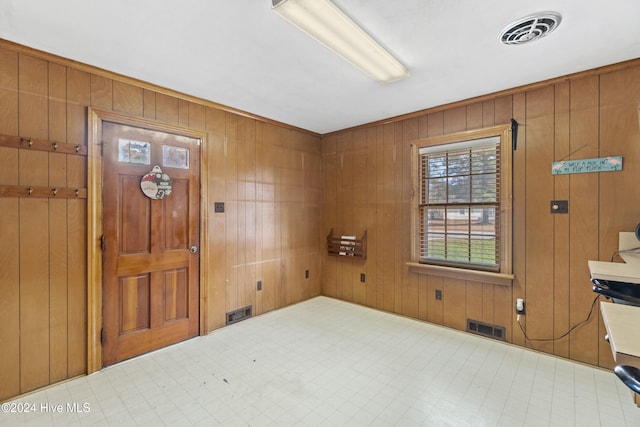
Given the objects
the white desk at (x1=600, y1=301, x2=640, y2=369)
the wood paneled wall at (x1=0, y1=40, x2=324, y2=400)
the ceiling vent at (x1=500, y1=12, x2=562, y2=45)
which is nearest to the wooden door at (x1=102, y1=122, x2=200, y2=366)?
the wood paneled wall at (x1=0, y1=40, x2=324, y2=400)

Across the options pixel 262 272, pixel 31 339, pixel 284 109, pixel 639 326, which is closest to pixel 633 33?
pixel 639 326

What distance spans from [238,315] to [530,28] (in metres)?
3.85

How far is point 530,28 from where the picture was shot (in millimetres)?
1928

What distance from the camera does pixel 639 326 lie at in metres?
1.05

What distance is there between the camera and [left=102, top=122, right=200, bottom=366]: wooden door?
103 inches

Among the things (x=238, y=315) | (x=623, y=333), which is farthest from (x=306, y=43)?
(x=238, y=315)

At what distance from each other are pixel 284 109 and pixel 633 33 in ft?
9.97

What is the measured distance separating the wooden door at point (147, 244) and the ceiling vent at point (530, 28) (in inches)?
117

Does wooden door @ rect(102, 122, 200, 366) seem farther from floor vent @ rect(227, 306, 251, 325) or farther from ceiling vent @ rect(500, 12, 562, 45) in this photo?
ceiling vent @ rect(500, 12, 562, 45)

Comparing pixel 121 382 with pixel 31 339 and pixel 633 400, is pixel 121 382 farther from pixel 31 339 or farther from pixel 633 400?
pixel 633 400

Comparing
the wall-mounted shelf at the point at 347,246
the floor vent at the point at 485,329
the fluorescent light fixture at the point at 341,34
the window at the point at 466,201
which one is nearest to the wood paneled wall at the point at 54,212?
the wall-mounted shelf at the point at 347,246

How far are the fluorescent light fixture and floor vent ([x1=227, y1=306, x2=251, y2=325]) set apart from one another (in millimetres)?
3014

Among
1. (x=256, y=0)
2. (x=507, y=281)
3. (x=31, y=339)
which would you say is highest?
(x=256, y=0)

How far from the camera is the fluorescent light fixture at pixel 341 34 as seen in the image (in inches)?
65.3
